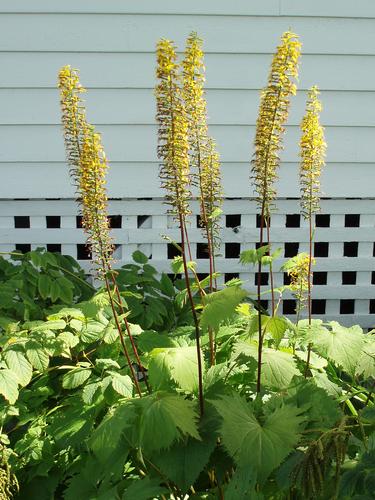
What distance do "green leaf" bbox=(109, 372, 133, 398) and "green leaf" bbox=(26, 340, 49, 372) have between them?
0.27 m

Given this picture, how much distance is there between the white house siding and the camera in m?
3.78

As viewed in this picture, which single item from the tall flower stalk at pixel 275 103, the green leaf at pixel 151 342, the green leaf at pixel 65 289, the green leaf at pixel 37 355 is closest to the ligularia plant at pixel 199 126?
the tall flower stalk at pixel 275 103

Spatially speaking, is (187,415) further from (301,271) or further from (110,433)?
(301,271)

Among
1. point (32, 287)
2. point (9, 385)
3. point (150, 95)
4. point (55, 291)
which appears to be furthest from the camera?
point (150, 95)

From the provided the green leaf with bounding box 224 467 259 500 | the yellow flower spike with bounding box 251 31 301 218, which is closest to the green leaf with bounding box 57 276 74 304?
the yellow flower spike with bounding box 251 31 301 218

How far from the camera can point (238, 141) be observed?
399 centimetres

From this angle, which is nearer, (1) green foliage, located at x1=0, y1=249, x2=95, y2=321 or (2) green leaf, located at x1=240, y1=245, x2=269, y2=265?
(2) green leaf, located at x1=240, y1=245, x2=269, y2=265

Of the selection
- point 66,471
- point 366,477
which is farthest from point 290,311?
point 366,477

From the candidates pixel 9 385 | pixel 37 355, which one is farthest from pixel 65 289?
pixel 9 385

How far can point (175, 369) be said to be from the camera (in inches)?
78.0

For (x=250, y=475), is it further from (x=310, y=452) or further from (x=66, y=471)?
(x=66, y=471)

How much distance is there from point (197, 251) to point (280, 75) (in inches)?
102

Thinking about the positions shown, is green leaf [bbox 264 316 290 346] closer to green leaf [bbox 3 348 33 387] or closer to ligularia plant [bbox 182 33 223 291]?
ligularia plant [bbox 182 33 223 291]

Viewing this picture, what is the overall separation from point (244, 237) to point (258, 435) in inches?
104
